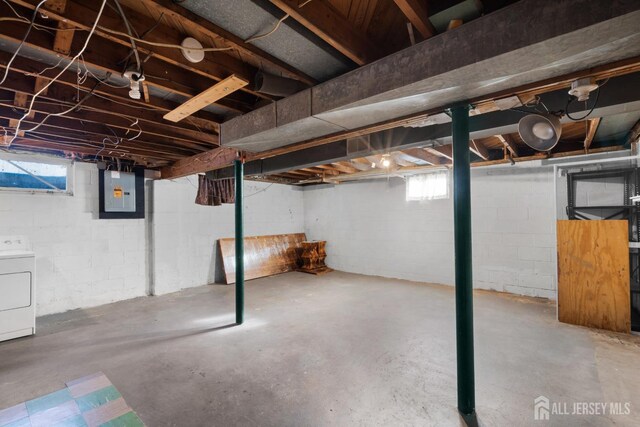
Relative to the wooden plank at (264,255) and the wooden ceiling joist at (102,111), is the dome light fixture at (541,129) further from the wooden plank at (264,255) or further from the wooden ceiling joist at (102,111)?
the wooden plank at (264,255)

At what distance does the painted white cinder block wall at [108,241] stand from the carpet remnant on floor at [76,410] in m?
2.54

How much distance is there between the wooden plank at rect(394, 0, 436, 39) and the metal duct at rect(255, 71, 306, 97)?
38.7 inches

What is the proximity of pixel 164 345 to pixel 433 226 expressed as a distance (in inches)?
183

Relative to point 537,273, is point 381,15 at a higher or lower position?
higher

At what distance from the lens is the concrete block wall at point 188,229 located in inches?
197

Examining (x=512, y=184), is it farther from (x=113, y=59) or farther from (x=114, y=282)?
(x=114, y=282)

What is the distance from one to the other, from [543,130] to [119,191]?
543 cm

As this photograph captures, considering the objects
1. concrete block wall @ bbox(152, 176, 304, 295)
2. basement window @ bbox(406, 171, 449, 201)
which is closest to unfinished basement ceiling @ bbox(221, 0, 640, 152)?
basement window @ bbox(406, 171, 449, 201)

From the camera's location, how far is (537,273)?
446cm

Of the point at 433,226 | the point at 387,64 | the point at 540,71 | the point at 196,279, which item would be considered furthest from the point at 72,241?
the point at 433,226

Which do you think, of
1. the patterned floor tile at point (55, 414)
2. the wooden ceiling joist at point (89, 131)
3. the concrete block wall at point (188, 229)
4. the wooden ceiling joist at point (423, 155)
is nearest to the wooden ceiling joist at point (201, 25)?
the wooden ceiling joist at point (89, 131)

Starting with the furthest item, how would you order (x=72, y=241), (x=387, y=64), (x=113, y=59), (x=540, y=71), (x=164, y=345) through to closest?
1. (x=72, y=241)
2. (x=164, y=345)
3. (x=113, y=59)
4. (x=387, y=64)
5. (x=540, y=71)

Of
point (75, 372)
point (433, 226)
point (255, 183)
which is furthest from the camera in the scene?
point (255, 183)

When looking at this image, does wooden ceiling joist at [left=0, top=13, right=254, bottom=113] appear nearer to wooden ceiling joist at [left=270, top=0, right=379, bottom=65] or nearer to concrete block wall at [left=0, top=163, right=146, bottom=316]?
wooden ceiling joist at [left=270, top=0, right=379, bottom=65]
